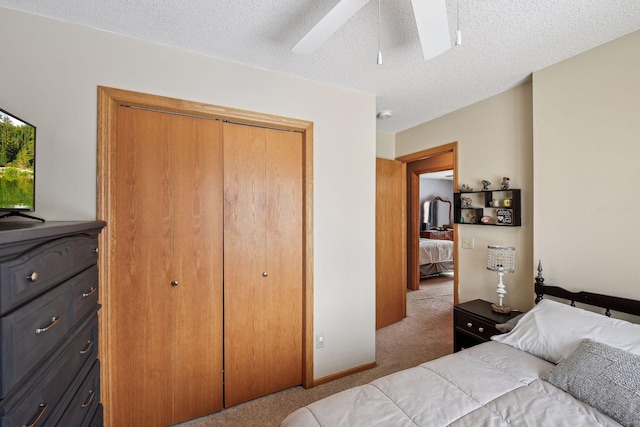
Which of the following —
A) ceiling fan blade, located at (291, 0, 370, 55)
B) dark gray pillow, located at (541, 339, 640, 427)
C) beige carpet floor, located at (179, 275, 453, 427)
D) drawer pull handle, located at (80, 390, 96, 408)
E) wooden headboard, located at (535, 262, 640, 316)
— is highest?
ceiling fan blade, located at (291, 0, 370, 55)

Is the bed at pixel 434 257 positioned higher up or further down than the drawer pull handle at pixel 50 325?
further down

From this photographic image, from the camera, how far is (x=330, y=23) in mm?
1251

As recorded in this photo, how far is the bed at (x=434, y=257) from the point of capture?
552 cm

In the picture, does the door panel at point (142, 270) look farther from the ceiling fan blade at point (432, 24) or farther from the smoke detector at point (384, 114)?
the smoke detector at point (384, 114)

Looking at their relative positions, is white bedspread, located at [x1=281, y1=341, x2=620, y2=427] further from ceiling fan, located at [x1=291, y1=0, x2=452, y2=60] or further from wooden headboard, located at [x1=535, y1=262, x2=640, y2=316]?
ceiling fan, located at [x1=291, y1=0, x2=452, y2=60]

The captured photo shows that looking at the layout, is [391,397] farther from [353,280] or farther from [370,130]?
[370,130]

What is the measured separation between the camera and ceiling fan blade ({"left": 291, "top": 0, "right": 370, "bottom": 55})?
1.14 metres

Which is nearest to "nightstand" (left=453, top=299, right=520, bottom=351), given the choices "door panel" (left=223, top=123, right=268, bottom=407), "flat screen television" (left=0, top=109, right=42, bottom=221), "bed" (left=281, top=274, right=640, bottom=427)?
"bed" (left=281, top=274, right=640, bottom=427)

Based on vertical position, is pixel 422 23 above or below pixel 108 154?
above

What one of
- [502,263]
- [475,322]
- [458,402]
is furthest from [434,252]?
[458,402]

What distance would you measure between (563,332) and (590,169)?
114 cm

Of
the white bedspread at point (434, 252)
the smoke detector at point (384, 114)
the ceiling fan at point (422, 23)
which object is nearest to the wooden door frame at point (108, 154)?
the ceiling fan at point (422, 23)

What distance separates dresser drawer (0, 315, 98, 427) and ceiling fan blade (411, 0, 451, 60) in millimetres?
1963

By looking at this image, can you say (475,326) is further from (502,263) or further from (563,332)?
(563,332)
